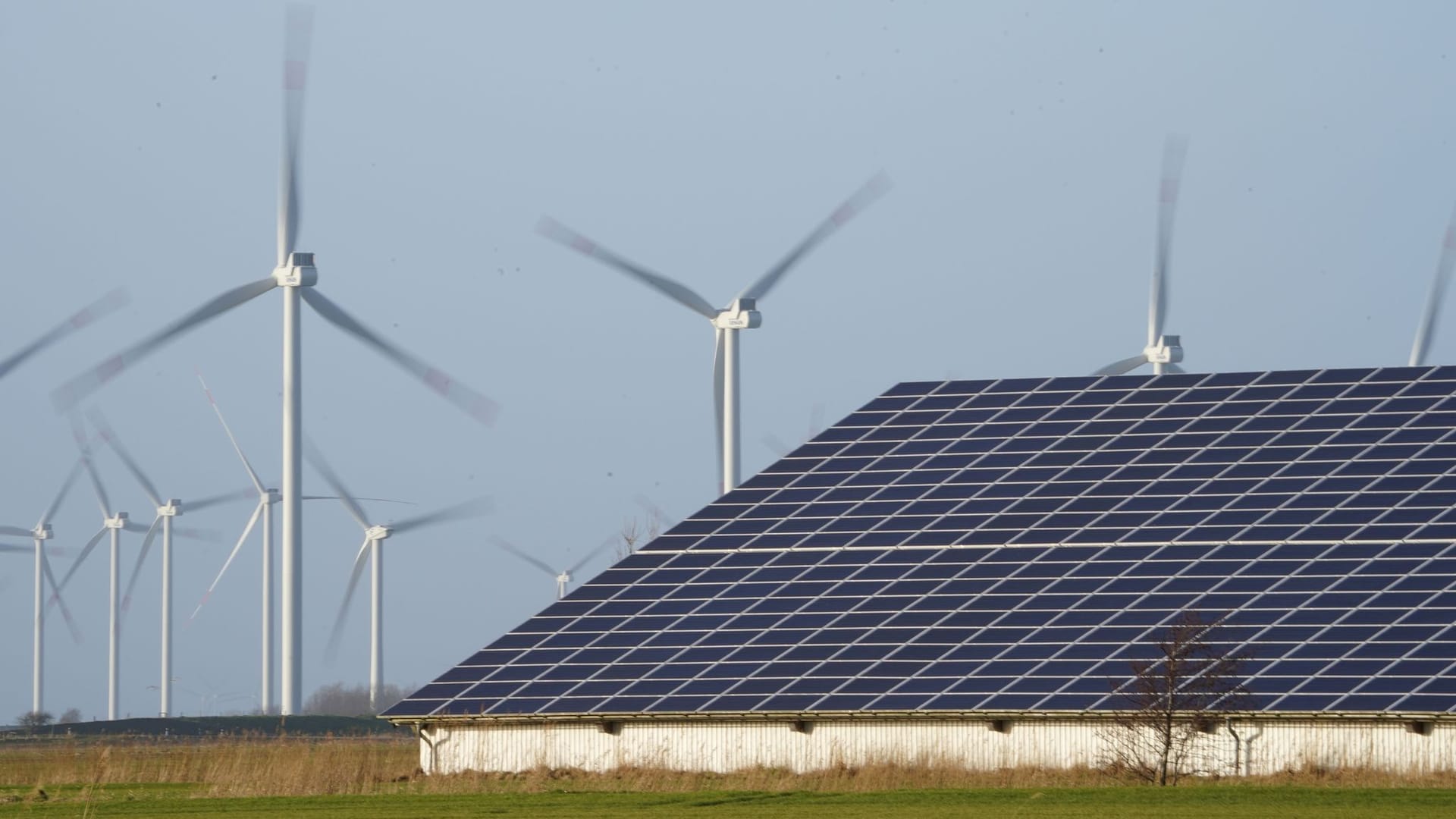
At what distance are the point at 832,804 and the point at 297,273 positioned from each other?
34.9 m

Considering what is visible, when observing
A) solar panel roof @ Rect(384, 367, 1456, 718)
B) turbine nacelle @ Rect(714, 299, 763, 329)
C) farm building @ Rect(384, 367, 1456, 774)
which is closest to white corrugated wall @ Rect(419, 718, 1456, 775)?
farm building @ Rect(384, 367, 1456, 774)

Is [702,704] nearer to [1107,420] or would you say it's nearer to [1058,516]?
[1058,516]

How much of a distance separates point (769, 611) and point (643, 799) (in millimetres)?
9668

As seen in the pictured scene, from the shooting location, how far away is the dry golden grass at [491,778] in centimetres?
3738

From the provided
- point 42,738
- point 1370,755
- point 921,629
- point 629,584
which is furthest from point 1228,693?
point 42,738

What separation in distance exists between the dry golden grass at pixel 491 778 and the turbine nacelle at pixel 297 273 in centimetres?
1937

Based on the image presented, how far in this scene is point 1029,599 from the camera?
4375 centimetres

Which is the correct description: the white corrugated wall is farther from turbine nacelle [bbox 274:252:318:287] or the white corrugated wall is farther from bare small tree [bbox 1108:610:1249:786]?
turbine nacelle [bbox 274:252:318:287]

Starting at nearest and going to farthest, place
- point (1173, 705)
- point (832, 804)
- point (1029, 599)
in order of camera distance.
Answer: point (832, 804)
point (1173, 705)
point (1029, 599)

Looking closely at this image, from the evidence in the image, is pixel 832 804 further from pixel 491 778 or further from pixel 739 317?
pixel 739 317

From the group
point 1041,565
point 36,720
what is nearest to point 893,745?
point 1041,565

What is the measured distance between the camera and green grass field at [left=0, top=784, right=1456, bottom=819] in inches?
1230

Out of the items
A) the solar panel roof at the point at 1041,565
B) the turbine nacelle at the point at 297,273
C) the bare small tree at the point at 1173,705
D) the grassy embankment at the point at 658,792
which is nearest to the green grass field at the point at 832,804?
the grassy embankment at the point at 658,792

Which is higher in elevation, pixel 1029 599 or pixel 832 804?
pixel 1029 599
